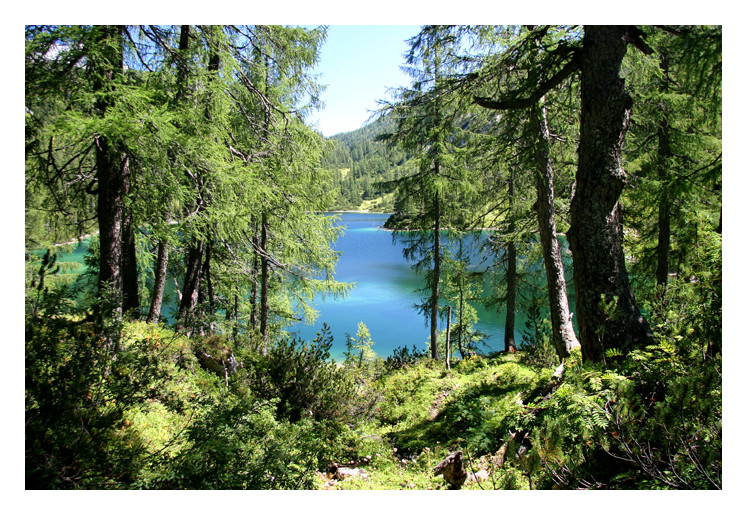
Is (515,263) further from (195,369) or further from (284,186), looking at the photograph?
(195,369)

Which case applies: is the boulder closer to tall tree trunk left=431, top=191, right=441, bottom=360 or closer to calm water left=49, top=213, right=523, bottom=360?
tall tree trunk left=431, top=191, right=441, bottom=360

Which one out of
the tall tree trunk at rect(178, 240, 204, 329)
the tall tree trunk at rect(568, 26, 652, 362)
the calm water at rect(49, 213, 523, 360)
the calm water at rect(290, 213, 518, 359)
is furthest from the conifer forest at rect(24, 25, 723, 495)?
the calm water at rect(49, 213, 523, 360)

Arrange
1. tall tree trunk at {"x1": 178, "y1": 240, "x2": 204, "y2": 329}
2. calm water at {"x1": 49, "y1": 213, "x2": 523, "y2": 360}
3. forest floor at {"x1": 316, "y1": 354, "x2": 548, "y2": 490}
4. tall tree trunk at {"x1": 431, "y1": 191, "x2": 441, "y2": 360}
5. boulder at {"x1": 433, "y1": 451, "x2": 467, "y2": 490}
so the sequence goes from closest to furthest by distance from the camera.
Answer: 1. boulder at {"x1": 433, "y1": 451, "x2": 467, "y2": 490}
2. forest floor at {"x1": 316, "y1": 354, "x2": 548, "y2": 490}
3. tall tree trunk at {"x1": 178, "y1": 240, "x2": 204, "y2": 329}
4. tall tree trunk at {"x1": 431, "y1": 191, "x2": 441, "y2": 360}
5. calm water at {"x1": 49, "y1": 213, "x2": 523, "y2": 360}

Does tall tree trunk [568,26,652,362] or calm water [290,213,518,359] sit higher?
tall tree trunk [568,26,652,362]

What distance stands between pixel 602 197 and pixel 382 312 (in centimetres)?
1736

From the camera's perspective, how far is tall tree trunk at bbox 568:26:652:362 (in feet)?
9.20

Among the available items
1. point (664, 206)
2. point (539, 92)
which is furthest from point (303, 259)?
point (664, 206)

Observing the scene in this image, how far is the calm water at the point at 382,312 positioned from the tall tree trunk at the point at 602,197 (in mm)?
7593

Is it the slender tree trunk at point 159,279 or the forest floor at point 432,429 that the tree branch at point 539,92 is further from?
the slender tree trunk at point 159,279

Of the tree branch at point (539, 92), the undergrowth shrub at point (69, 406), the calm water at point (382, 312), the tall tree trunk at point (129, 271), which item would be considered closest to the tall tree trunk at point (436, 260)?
the calm water at point (382, 312)

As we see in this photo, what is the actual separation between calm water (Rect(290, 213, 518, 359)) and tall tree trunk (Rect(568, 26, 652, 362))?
7.59 m

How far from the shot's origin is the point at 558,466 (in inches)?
81.0

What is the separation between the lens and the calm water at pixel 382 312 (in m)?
16.4
